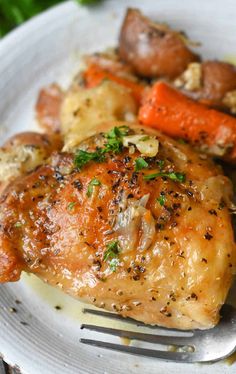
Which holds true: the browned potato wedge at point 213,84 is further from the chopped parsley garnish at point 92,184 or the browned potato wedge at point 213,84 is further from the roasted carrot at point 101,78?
the chopped parsley garnish at point 92,184

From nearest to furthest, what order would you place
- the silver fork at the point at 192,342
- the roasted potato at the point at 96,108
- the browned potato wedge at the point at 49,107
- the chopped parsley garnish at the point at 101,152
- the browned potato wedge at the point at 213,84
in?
the silver fork at the point at 192,342
the chopped parsley garnish at the point at 101,152
the roasted potato at the point at 96,108
the browned potato wedge at the point at 213,84
the browned potato wedge at the point at 49,107

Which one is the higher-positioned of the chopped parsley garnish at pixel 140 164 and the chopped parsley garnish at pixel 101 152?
the chopped parsley garnish at pixel 101 152

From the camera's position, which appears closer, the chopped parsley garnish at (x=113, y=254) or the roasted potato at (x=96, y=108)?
the chopped parsley garnish at (x=113, y=254)

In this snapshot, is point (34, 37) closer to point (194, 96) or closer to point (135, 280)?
point (194, 96)

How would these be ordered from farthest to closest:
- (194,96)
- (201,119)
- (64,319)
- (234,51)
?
(234,51) < (194,96) < (201,119) < (64,319)

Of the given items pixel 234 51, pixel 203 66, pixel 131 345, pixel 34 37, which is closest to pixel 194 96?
pixel 203 66

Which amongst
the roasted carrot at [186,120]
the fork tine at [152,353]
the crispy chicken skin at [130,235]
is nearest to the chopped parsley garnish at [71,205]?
the crispy chicken skin at [130,235]

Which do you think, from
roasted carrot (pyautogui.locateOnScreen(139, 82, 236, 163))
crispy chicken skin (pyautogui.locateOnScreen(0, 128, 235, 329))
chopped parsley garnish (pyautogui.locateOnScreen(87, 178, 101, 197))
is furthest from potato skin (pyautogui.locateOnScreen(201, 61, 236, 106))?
chopped parsley garnish (pyautogui.locateOnScreen(87, 178, 101, 197))
